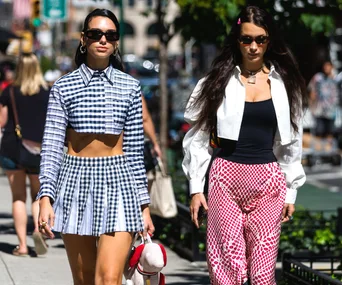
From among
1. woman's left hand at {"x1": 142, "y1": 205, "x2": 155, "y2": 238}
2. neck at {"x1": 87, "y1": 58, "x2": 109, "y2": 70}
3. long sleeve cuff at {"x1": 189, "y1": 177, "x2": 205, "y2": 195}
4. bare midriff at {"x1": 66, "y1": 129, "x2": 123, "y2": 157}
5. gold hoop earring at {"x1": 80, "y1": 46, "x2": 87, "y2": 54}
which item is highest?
gold hoop earring at {"x1": 80, "y1": 46, "x2": 87, "y2": 54}

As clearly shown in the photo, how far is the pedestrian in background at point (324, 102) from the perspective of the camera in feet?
73.0

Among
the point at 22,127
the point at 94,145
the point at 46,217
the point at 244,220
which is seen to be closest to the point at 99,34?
the point at 94,145

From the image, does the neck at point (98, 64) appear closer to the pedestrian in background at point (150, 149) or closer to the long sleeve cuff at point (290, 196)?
the long sleeve cuff at point (290, 196)

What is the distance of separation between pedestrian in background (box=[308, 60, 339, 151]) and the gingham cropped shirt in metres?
16.5

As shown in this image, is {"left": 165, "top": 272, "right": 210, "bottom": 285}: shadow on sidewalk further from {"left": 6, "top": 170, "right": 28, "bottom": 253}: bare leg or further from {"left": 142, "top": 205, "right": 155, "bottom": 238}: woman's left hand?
{"left": 142, "top": 205, "right": 155, "bottom": 238}: woman's left hand

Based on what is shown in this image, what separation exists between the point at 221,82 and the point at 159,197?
13.4 ft

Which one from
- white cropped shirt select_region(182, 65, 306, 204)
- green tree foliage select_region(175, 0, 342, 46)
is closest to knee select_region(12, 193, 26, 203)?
green tree foliage select_region(175, 0, 342, 46)

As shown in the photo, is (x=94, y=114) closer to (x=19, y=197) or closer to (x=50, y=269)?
(x=50, y=269)

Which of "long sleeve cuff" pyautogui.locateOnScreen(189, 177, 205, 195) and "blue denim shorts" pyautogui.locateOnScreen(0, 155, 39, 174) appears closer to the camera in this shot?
"long sleeve cuff" pyautogui.locateOnScreen(189, 177, 205, 195)

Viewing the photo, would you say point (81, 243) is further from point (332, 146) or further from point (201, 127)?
point (332, 146)

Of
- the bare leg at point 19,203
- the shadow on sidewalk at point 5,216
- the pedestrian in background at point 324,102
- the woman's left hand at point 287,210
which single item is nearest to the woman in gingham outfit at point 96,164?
the woman's left hand at point 287,210

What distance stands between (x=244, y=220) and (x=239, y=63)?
0.84 m

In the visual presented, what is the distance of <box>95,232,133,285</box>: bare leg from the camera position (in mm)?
5367

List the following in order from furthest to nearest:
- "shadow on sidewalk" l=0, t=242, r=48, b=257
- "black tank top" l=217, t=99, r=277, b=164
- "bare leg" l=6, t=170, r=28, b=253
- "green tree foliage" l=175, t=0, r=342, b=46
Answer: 1. "shadow on sidewalk" l=0, t=242, r=48, b=257
2. "bare leg" l=6, t=170, r=28, b=253
3. "green tree foliage" l=175, t=0, r=342, b=46
4. "black tank top" l=217, t=99, r=277, b=164
